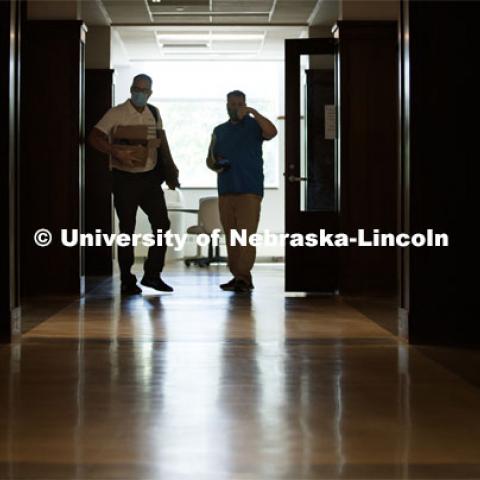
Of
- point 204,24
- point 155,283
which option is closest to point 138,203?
point 155,283

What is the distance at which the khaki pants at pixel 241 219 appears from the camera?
6766 mm

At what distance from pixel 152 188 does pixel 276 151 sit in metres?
7.23

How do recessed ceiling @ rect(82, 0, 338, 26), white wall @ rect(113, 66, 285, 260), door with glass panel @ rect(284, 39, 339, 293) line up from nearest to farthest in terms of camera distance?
door with glass panel @ rect(284, 39, 339, 293)
recessed ceiling @ rect(82, 0, 338, 26)
white wall @ rect(113, 66, 285, 260)

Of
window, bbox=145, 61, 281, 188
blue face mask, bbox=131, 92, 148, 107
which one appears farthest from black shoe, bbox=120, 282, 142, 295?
window, bbox=145, 61, 281, 188

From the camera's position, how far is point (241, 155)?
677 centimetres

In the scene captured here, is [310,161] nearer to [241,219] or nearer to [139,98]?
[241,219]

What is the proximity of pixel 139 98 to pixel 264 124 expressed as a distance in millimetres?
915

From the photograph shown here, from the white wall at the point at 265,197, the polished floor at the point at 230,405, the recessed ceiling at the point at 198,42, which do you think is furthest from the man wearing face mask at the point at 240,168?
the white wall at the point at 265,197

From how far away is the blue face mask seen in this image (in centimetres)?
659

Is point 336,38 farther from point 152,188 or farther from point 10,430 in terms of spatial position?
point 10,430

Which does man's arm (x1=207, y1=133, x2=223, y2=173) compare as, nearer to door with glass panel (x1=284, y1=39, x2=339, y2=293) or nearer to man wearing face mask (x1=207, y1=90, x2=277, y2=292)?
man wearing face mask (x1=207, y1=90, x2=277, y2=292)

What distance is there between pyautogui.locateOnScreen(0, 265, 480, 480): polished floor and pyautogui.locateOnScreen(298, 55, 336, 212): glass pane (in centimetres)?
228

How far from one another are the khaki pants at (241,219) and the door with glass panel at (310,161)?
0.79 feet

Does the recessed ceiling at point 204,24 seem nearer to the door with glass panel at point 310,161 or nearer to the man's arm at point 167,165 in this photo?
the door with glass panel at point 310,161
